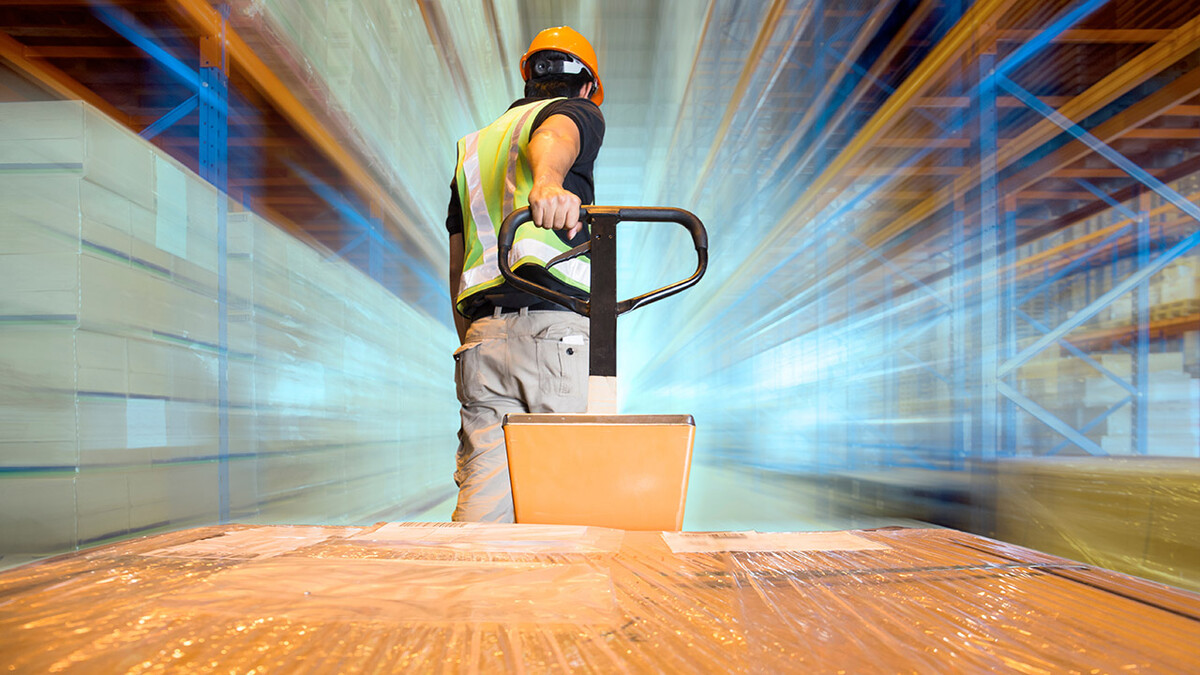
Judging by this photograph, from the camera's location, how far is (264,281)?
268 cm

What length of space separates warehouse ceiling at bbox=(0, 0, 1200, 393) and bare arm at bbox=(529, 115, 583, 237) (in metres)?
1.55

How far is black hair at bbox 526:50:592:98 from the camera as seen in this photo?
6.71 ft

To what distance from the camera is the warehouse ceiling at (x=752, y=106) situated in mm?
2453

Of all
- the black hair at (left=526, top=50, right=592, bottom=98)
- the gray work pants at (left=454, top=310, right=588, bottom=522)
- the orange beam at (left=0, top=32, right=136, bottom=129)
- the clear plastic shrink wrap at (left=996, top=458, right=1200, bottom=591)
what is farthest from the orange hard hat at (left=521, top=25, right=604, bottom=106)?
the clear plastic shrink wrap at (left=996, top=458, right=1200, bottom=591)

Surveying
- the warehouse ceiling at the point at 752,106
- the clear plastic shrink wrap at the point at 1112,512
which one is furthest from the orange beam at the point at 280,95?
the clear plastic shrink wrap at the point at 1112,512

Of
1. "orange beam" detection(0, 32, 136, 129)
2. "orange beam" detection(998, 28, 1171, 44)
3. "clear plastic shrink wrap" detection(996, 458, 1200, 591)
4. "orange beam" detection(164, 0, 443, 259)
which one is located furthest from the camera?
"orange beam" detection(998, 28, 1171, 44)

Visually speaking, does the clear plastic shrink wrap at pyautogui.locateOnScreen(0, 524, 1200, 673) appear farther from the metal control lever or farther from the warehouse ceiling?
the warehouse ceiling

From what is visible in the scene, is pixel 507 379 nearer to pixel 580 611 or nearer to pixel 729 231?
pixel 580 611

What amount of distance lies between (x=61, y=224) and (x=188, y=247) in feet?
1.64

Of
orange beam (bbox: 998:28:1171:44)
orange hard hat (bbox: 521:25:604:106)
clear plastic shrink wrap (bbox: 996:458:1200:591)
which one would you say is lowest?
clear plastic shrink wrap (bbox: 996:458:1200:591)

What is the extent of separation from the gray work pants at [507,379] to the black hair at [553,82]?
2.37 ft

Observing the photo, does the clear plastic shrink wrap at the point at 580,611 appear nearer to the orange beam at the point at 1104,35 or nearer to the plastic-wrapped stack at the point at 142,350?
the plastic-wrapped stack at the point at 142,350

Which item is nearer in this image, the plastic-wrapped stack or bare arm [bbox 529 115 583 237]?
bare arm [bbox 529 115 583 237]

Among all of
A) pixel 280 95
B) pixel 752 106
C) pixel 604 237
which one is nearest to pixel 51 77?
pixel 280 95
